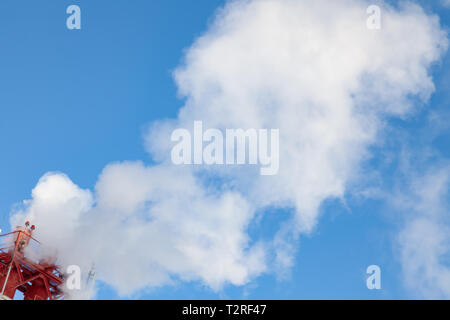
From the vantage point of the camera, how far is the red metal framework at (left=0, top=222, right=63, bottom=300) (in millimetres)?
61500

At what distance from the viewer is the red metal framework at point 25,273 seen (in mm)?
61500

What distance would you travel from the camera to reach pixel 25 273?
213 ft
